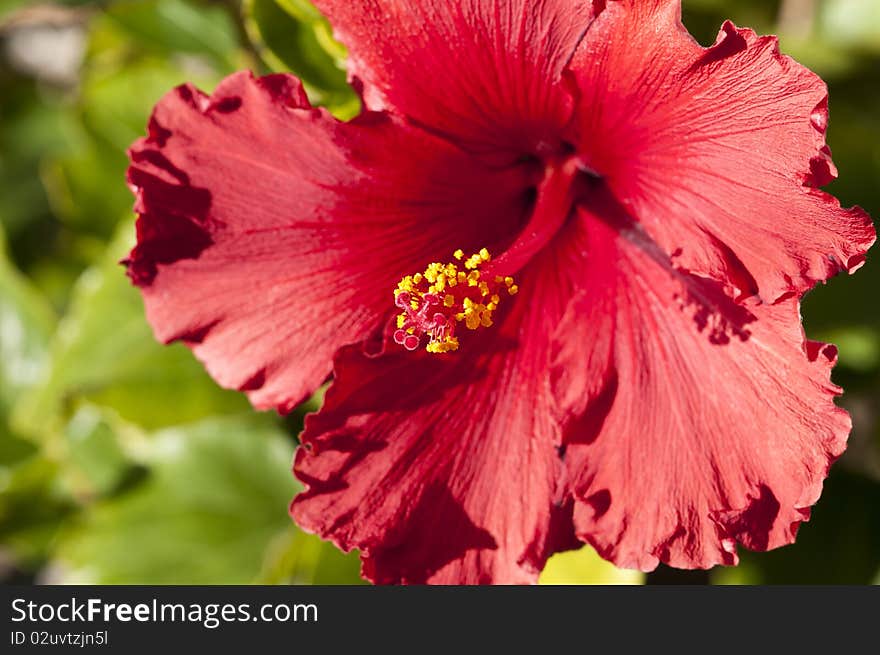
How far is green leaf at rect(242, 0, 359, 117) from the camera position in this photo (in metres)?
1.33

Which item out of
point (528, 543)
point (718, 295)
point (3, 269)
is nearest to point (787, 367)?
point (718, 295)

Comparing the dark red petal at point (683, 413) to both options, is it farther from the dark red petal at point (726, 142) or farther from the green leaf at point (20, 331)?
the green leaf at point (20, 331)

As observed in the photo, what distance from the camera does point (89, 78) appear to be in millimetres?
2062

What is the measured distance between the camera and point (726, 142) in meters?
1.10

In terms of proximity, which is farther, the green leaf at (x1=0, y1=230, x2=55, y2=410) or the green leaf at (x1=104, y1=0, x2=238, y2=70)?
the green leaf at (x1=0, y1=230, x2=55, y2=410)

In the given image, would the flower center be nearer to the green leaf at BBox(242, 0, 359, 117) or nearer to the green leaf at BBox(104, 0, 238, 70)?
the green leaf at BBox(242, 0, 359, 117)

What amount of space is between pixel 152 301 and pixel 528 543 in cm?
61

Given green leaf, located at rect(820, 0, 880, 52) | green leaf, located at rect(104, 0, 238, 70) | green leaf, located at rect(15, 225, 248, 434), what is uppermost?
green leaf, located at rect(104, 0, 238, 70)

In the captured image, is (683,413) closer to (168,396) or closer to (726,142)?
(726,142)

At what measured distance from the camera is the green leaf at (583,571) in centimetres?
159

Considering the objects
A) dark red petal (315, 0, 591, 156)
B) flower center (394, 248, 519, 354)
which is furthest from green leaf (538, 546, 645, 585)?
Answer: dark red petal (315, 0, 591, 156)

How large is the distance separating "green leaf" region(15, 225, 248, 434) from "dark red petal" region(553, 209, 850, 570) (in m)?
0.81

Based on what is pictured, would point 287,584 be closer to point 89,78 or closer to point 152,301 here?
point 152,301

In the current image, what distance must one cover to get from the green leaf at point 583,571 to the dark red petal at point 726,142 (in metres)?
0.64
